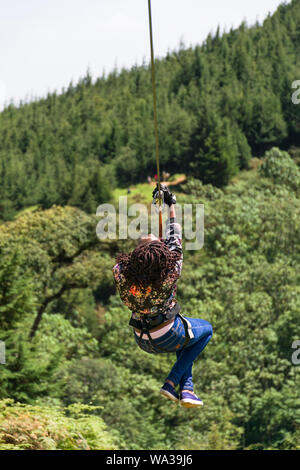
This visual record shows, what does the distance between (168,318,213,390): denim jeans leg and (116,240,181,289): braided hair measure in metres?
0.63

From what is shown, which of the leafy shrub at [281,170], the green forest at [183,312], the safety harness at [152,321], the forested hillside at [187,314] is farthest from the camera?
the leafy shrub at [281,170]

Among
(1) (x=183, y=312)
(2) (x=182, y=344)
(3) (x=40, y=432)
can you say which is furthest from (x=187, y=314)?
(2) (x=182, y=344)

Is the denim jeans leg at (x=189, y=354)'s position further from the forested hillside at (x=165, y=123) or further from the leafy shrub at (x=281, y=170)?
the forested hillside at (x=165, y=123)

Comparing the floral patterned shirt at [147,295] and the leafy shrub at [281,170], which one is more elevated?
the leafy shrub at [281,170]

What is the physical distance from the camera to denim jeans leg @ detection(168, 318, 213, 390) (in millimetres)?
4781

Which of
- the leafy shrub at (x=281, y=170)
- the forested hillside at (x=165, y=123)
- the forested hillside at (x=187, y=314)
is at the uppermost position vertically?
the forested hillside at (x=165, y=123)

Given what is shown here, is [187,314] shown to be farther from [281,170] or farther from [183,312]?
[281,170]

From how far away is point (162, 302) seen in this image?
4.43 metres

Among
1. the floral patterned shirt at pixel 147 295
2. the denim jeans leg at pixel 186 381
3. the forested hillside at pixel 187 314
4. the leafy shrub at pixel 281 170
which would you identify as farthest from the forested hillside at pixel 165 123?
the floral patterned shirt at pixel 147 295

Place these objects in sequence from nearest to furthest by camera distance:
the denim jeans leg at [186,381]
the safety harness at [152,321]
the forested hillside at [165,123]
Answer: the safety harness at [152,321] → the denim jeans leg at [186,381] → the forested hillside at [165,123]

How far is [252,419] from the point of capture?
20438mm

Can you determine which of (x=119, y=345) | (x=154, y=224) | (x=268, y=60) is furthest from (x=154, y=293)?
(x=268, y=60)

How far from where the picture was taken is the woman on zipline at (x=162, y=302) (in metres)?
4.28

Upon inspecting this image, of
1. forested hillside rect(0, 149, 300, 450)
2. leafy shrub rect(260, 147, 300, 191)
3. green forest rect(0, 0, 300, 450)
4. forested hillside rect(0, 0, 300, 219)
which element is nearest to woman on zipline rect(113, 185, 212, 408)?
green forest rect(0, 0, 300, 450)
